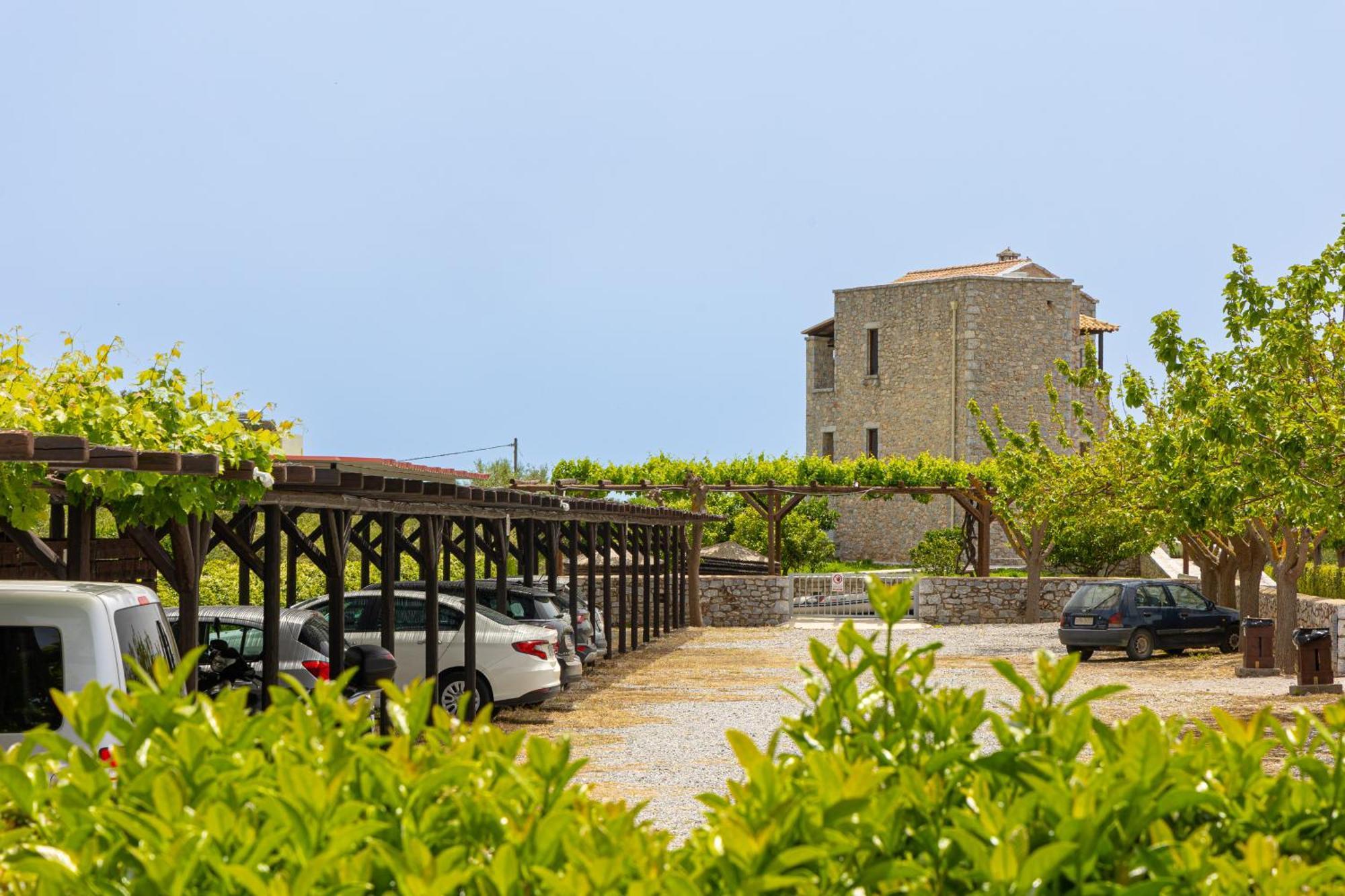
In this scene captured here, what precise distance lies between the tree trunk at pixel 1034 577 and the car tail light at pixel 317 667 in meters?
25.3

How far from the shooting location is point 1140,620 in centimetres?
2370

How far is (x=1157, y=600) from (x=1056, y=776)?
22654 mm

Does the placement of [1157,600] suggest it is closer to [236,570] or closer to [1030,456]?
[1030,456]

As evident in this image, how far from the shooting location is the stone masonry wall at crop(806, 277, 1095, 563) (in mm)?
54344

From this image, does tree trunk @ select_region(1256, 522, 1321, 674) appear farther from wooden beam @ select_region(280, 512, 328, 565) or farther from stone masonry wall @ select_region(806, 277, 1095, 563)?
stone masonry wall @ select_region(806, 277, 1095, 563)

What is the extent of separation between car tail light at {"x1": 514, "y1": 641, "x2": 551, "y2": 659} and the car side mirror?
7.60 feet

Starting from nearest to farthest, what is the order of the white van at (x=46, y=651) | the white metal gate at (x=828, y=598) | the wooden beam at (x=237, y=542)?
the white van at (x=46, y=651), the wooden beam at (x=237, y=542), the white metal gate at (x=828, y=598)

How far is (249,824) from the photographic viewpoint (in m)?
2.57

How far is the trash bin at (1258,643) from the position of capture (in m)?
20.3

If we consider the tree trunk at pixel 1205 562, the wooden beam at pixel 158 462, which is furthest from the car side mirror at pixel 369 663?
the tree trunk at pixel 1205 562

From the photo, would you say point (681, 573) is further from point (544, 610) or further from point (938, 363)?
point (938, 363)

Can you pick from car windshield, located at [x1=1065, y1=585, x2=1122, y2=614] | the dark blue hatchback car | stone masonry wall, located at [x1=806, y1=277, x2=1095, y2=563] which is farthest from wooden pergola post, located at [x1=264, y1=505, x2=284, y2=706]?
stone masonry wall, located at [x1=806, y1=277, x2=1095, y2=563]

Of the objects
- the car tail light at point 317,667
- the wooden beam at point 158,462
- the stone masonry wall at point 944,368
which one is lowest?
the car tail light at point 317,667

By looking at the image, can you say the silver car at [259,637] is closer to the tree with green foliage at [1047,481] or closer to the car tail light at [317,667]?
the car tail light at [317,667]
